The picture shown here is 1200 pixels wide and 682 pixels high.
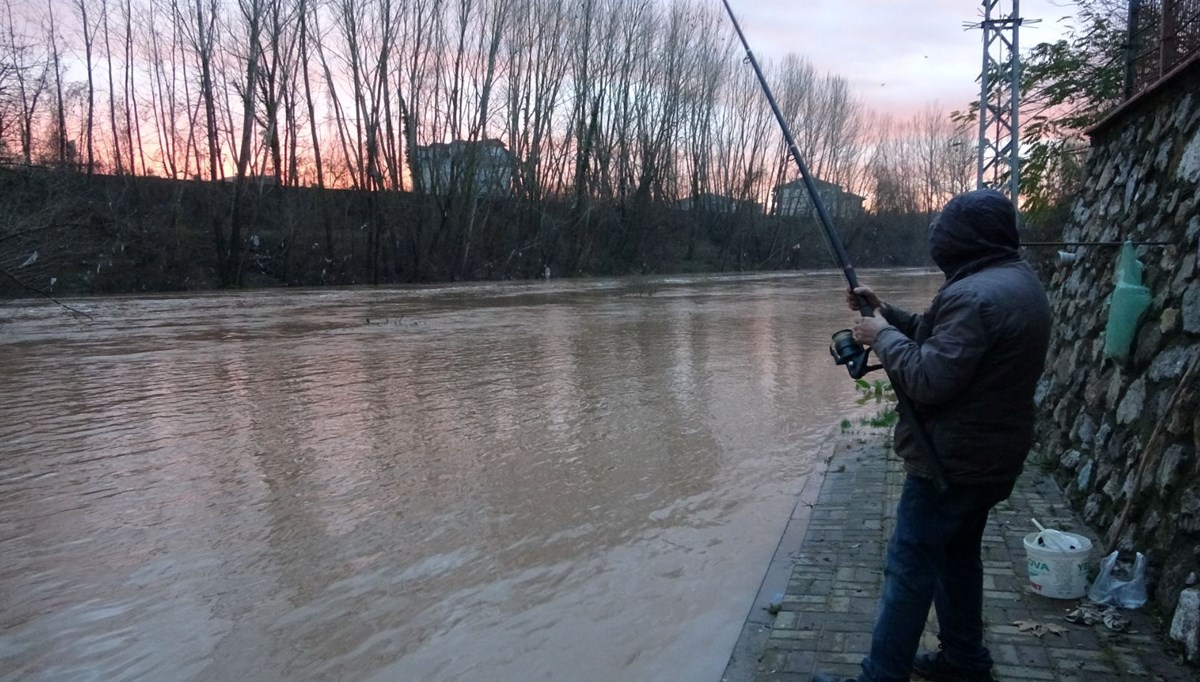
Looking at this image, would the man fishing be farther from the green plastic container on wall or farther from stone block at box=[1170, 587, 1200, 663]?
the green plastic container on wall

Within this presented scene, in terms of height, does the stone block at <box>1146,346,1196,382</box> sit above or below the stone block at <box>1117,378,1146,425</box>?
above

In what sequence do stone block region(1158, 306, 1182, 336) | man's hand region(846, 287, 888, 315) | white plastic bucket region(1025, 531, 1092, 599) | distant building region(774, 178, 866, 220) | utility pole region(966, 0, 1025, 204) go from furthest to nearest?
distant building region(774, 178, 866, 220) < utility pole region(966, 0, 1025, 204) < stone block region(1158, 306, 1182, 336) < white plastic bucket region(1025, 531, 1092, 599) < man's hand region(846, 287, 888, 315)

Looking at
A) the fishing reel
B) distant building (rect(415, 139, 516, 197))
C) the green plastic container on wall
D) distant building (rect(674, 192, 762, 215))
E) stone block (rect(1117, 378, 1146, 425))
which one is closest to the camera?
the fishing reel

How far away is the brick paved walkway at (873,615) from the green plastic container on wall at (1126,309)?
0.96m

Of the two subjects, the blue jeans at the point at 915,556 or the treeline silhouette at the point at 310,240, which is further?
the treeline silhouette at the point at 310,240

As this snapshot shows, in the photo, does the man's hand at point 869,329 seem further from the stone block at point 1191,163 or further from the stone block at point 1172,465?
the stone block at point 1191,163

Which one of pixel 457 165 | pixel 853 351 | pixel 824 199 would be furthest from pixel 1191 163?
pixel 824 199

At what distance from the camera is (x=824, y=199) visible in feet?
233

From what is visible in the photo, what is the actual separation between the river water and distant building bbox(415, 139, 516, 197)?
1251 inches

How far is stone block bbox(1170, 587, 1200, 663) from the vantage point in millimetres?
3016

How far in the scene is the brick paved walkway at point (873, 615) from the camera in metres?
3.15

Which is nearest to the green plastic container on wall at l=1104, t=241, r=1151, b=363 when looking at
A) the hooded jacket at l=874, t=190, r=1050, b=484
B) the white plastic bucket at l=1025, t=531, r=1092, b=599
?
the white plastic bucket at l=1025, t=531, r=1092, b=599

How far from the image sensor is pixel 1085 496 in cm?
474

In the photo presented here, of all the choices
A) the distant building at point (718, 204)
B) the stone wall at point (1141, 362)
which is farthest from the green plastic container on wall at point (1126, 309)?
the distant building at point (718, 204)
